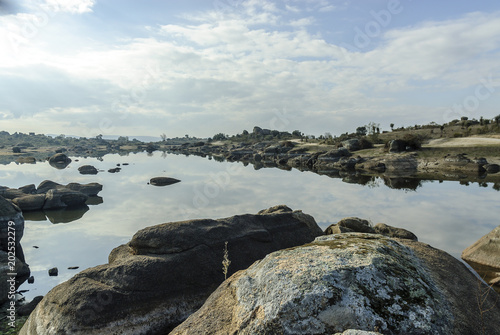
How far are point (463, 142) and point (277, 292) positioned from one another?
69.9 meters

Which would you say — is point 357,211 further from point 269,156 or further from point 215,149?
point 215,149

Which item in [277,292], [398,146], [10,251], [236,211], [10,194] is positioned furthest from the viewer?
[398,146]

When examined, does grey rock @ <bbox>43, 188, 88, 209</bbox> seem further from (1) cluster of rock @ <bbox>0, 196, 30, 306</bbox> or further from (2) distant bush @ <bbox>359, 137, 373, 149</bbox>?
(2) distant bush @ <bbox>359, 137, 373, 149</bbox>

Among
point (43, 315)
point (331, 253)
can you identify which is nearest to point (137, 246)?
point (43, 315)

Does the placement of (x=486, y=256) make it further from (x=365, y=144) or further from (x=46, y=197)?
(x=365, y=144)

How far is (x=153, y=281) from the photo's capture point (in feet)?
30.3

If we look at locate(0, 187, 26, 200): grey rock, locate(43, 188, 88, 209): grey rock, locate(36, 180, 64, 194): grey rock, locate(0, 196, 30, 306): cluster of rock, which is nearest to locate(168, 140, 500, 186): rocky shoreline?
locate(43, 188, 88, 209): grey rock

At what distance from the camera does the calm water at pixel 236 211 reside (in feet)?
55.2

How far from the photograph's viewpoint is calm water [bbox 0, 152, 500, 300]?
55.2ft

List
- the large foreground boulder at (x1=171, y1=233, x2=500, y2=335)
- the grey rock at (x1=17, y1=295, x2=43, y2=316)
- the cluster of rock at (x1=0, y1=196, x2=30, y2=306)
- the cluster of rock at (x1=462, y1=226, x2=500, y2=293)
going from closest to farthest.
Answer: the large foreground boulder at (x1=171, y1=233, x2=500, y2=335), the grey rock at (x1=17, y1=295, x2=43, y2=316), the cluster of rock at (x1=0, y1=196, x2=30, y2=306), the cluster of rock at (x1=462, y1=226, x2=500, y2=293)

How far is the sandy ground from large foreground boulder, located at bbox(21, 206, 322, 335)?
6097 cm

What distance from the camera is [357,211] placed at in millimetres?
24844

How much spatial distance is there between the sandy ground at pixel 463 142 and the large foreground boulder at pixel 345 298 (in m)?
63.0

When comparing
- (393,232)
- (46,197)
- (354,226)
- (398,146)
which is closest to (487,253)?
(393,232)
